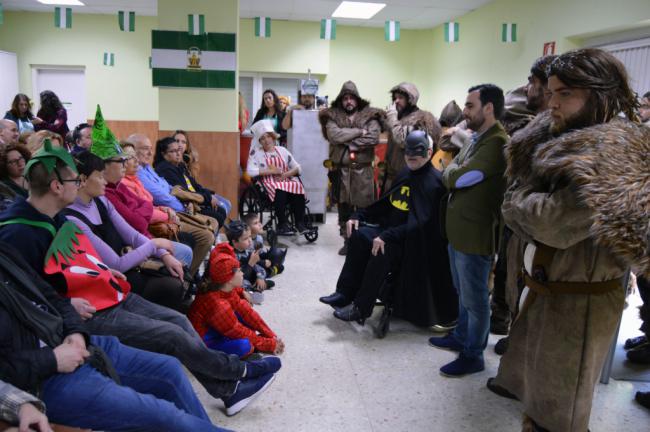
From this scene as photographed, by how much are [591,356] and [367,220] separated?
184 cm

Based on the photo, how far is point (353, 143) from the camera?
4523 millimetres

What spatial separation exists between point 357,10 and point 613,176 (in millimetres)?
7364

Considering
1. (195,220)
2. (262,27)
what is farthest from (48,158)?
(262,27)

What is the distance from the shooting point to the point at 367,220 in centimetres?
321

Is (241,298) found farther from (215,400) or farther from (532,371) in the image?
(532,371)

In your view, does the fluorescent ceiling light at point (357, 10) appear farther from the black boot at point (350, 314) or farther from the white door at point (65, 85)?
the black boot at point (350, 314)

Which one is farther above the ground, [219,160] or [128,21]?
[128,21]

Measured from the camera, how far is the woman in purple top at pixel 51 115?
5.64m

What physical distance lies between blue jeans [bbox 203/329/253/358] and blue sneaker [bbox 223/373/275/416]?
29cm

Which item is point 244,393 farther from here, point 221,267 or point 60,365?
point 60,365

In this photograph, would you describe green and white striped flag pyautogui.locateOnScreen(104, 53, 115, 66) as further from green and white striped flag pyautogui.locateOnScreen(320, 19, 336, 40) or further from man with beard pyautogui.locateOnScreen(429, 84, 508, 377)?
man with beard pyautogui.locateOnScreen(429, 84, 508, 377)

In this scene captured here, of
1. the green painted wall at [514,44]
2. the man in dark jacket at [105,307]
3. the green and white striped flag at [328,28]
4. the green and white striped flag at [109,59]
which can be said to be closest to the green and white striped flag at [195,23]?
the green and white striped flag at [328,28]

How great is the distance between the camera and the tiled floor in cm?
208

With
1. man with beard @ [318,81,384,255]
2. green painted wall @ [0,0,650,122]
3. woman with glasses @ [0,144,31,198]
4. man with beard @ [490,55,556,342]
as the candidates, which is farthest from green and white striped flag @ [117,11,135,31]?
man with beard @ [490,55,556,342]
